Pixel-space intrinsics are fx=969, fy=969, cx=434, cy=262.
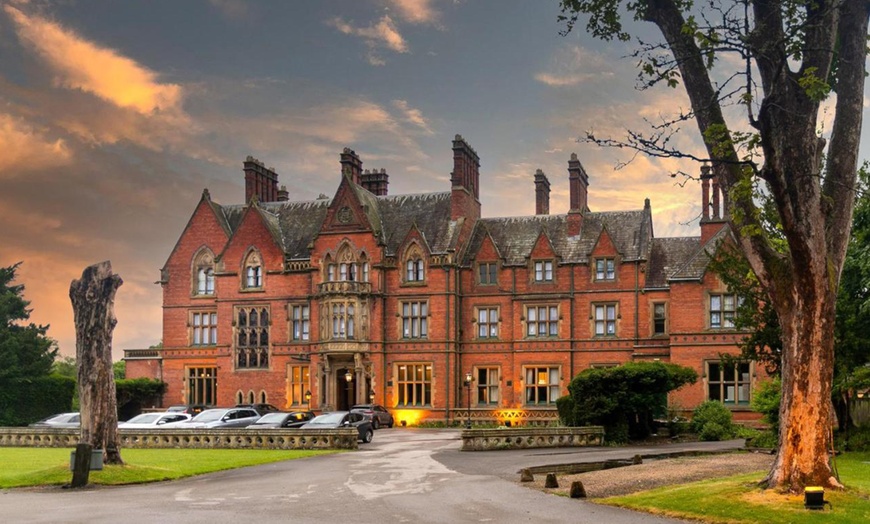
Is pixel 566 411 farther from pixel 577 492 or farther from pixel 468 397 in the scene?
pixel 577 492

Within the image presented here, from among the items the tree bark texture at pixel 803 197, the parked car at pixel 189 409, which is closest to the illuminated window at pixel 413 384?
the parked car at pixel 189 409

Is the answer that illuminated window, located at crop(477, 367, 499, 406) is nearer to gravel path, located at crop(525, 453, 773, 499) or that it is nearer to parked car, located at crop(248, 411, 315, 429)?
parked car, located at crop(248, 411, 315, 429)

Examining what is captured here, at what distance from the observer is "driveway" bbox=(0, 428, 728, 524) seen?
58.2ft

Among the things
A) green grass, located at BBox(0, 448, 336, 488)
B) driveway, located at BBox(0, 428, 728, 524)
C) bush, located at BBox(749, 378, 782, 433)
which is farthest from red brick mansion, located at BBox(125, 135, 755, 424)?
driveway, located at BBox(0, 428, 728, 524)

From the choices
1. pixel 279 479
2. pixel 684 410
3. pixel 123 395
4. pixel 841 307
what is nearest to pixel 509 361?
pixel 684 410

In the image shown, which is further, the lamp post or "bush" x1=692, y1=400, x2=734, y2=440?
the lamp post

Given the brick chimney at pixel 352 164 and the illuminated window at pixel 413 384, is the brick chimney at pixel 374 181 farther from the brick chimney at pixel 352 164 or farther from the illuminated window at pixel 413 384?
the illuminated window at pixel 413 384

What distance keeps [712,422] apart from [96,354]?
2621 centimetres

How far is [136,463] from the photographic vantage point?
28.4 meters

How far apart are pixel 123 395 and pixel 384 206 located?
18873 mm

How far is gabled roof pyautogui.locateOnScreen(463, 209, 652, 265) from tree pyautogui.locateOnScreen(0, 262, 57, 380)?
2669 cm

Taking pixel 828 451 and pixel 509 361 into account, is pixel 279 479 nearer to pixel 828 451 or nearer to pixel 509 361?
pixel 828 451

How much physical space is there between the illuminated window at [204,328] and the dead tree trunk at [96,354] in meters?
33.3

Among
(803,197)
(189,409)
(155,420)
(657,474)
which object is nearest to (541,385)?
(189,409)
